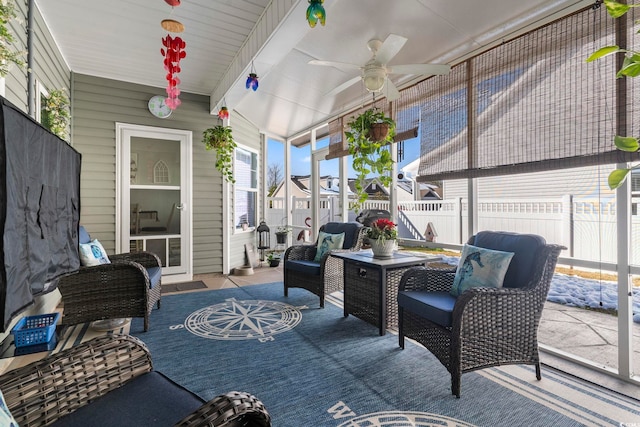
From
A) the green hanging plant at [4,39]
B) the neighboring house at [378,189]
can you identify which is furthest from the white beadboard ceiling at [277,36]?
the green hanging plant at [4,39]

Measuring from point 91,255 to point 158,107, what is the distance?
2.67 m

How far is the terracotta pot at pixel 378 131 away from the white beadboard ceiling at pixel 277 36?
0.75 meters

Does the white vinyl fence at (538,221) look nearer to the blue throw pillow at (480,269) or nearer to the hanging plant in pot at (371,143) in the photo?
the hanging plant in pot at (371,143)

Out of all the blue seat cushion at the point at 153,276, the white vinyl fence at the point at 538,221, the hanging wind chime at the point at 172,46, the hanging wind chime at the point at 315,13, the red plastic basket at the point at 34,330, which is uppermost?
the hanging wind chime at the point at 172,46

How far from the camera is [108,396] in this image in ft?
4.12

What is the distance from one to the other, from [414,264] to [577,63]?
186 centimetres

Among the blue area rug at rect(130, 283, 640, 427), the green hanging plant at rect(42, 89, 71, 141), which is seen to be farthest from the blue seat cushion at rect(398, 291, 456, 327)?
the green hanging plant at rect(42, 89, 71, 141)

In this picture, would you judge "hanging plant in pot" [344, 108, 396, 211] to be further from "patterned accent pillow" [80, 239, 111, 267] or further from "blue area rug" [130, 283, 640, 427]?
"patterned accent pillow" [80, 239, 111, 267]

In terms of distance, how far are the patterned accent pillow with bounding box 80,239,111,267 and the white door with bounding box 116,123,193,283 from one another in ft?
5.09

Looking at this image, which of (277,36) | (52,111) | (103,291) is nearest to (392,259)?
(277,36)

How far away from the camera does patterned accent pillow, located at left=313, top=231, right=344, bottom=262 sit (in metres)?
3.97

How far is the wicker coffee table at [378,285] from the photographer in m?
2.88

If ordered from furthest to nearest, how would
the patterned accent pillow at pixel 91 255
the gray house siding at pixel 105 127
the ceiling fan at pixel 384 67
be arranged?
the gray house siding at pixel 105 127 < the patterned accent pillow at pixel 91 255 < the ceiling fan at pixel 384 67

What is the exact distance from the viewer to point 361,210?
482 cm
